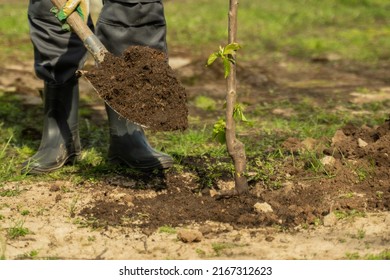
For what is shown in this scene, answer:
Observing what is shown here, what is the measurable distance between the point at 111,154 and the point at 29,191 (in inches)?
24.5

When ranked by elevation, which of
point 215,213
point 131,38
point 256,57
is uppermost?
point 131,38

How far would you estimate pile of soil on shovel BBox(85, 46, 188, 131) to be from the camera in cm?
405

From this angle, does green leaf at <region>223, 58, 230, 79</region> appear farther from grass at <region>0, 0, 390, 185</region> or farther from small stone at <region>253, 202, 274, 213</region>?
grass at <region>0, 0, 390, 185</region>

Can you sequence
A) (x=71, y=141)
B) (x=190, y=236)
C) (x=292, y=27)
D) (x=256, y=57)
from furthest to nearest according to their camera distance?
(x=292, y=27) < (x=256, y=57) < (x=71, y=141) < (x=190, y=236)

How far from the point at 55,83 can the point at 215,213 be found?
1413mm

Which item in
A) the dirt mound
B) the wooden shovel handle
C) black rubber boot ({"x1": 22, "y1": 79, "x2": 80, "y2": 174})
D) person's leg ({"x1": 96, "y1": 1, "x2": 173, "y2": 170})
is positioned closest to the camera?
the dirt mound

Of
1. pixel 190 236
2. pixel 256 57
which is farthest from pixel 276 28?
pixel 190 236

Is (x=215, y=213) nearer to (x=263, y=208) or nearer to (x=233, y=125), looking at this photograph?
(x=263, y=208)

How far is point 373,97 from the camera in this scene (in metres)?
6.59

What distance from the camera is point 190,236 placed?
3701mm

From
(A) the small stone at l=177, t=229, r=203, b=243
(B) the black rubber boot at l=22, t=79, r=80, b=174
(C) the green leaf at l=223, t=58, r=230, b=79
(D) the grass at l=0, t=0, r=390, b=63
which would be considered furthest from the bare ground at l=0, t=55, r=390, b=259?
(D) the grass at l=0, t=0, r=390, b=63

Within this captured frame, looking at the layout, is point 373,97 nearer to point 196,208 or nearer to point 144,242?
point 196,208
